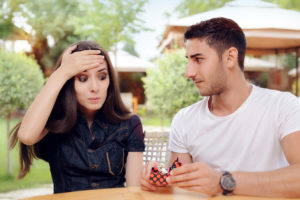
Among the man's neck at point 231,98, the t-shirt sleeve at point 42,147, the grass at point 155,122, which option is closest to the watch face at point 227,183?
the man's neck at point 231,98

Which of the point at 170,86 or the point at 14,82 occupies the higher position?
the point at 14,82

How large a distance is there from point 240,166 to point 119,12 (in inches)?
527

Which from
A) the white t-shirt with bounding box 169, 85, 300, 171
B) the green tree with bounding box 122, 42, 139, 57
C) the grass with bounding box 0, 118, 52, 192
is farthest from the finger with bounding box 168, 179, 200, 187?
the green tree with bounding box 122, 42, 139, 57

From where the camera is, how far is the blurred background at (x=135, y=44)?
17.5ft

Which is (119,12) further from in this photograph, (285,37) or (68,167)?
(68,167)

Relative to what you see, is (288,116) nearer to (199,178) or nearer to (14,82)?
(199,178)

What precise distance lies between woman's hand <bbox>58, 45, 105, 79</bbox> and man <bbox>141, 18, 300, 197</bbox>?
0.52m

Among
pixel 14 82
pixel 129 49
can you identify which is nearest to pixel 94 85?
pixel 14 82

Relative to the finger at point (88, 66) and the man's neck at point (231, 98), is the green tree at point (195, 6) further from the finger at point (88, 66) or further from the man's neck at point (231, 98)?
the finger at point (88, 66)

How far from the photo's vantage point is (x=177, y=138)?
199cm

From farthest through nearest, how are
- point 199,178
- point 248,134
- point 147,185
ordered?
1. point 248,134
2. point 147,185
3. point 199,178

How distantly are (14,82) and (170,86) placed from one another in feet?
11.0

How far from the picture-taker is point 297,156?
1.52 metres

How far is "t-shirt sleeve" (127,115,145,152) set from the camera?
1958 millimetres
